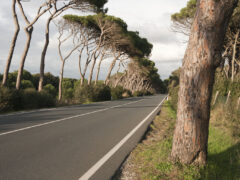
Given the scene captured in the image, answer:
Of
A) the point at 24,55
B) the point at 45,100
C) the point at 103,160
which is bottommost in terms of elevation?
the point at 103,160

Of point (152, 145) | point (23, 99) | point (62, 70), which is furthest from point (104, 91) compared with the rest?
point (152, 145)

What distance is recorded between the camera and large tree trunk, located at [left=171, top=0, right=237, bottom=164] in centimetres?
401

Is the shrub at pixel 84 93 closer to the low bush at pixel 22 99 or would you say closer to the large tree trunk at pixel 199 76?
the low bush at pixel 22 99

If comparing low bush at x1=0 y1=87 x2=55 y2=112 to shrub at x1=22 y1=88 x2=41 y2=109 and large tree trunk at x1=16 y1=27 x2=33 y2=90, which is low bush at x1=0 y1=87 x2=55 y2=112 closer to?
shrub at x1=22 y1=88 x2=41 y2=109

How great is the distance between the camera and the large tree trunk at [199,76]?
401 centimetres

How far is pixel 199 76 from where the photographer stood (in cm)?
412

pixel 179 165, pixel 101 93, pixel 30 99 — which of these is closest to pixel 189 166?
pixel 179 165

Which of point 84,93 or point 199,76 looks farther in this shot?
point 84,93

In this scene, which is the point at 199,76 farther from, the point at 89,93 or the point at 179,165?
the point at 89,93

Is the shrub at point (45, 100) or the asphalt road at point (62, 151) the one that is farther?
the shrub at point (45, 100)

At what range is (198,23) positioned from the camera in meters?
4.15

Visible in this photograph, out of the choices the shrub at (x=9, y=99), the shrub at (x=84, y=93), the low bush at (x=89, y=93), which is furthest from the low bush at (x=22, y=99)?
the low bush at (x=89, y=93)

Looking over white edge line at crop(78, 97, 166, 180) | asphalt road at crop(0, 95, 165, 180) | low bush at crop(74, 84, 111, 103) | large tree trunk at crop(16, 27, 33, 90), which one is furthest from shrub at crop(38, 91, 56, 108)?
white edge line at crop(78, 97, 166, 180)

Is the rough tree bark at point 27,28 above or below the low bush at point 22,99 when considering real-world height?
above
